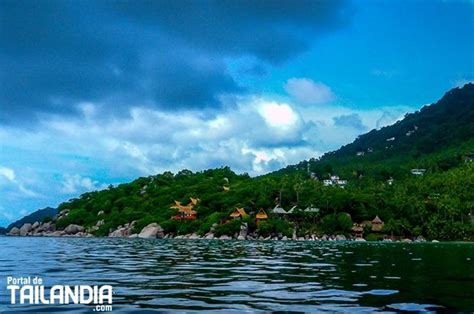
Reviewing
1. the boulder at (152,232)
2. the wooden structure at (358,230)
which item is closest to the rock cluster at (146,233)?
the boulder at (152,232)

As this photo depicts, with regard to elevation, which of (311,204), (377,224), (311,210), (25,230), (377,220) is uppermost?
(311,204)

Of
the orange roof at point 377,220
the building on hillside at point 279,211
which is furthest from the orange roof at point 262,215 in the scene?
the orange roof at point 377,220

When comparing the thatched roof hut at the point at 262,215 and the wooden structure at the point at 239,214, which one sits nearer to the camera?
the thatched roof hut at the point at 262,215

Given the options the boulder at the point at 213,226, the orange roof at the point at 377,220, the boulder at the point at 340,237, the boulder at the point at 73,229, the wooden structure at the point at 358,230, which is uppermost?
the boulder at the point at 73,229

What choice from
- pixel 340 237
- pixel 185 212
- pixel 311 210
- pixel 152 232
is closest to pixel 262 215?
pixel 311 210

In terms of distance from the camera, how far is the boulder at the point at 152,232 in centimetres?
12651

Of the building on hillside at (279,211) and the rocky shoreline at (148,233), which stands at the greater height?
the building on hillside at (279,211)

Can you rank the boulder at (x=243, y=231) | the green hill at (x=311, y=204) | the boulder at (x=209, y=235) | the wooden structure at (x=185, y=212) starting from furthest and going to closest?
the wooden structure at (x=185, y=212)
the green hill at (x=311, y=204)
the boulder at (x=209, y=235)
the boulder at (x=243, y=231)

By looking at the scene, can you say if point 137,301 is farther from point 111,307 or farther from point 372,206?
point 372,206

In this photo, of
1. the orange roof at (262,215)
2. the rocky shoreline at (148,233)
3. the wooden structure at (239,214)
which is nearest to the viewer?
the rocky shoreline at (148,233)

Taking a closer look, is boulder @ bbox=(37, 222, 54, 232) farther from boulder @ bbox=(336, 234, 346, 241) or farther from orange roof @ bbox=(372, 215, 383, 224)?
orange roof @ bbox=(372, 215, 383, 224)

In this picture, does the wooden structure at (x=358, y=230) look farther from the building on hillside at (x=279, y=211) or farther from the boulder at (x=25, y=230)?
the boulder at (x=25, y=230)

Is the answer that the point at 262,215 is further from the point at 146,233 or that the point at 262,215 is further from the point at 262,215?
the point at 146,233

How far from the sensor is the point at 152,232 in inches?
5022
